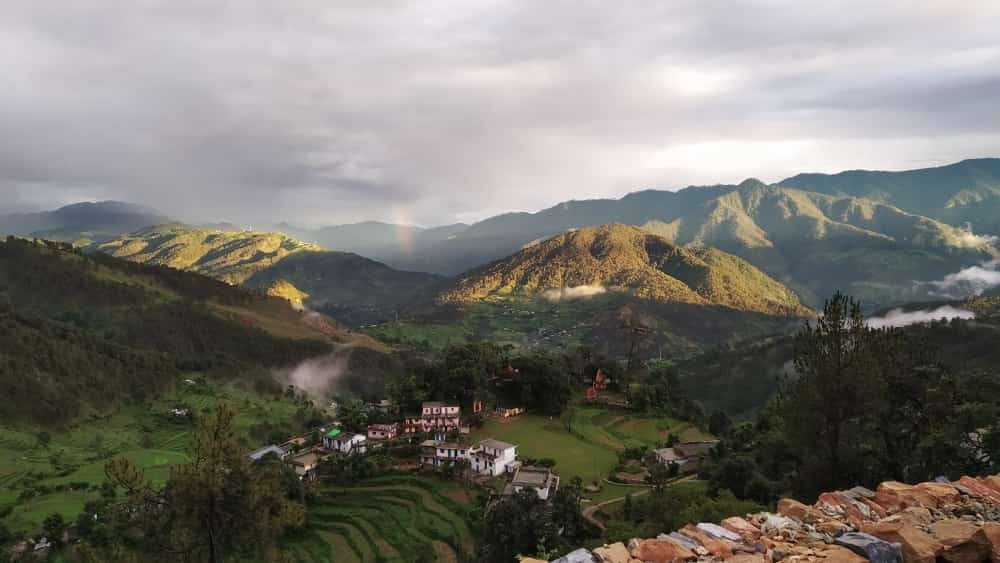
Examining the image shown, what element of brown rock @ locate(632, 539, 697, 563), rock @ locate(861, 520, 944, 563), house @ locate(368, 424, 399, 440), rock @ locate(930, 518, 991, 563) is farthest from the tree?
house @ locate(368, 424, 399, 440)

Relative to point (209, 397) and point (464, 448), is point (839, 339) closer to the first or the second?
point (464, 448)

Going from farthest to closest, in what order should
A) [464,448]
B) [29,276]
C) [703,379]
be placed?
[703,379]
[29,276]
[464,448]

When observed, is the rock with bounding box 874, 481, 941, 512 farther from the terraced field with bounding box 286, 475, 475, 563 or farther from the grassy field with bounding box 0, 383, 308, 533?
the grassy field with bounding box 0, 383, 308, 533

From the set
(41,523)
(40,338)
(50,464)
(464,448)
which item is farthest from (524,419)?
(40,338)

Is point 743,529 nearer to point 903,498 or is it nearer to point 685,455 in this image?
point 903,498

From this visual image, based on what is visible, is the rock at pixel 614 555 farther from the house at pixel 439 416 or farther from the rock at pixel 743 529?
the house at pixel 439 416

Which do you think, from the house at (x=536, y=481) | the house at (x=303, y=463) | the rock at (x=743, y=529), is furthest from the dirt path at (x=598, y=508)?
the rock at (x=743, y=529)

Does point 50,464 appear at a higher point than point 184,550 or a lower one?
lower
